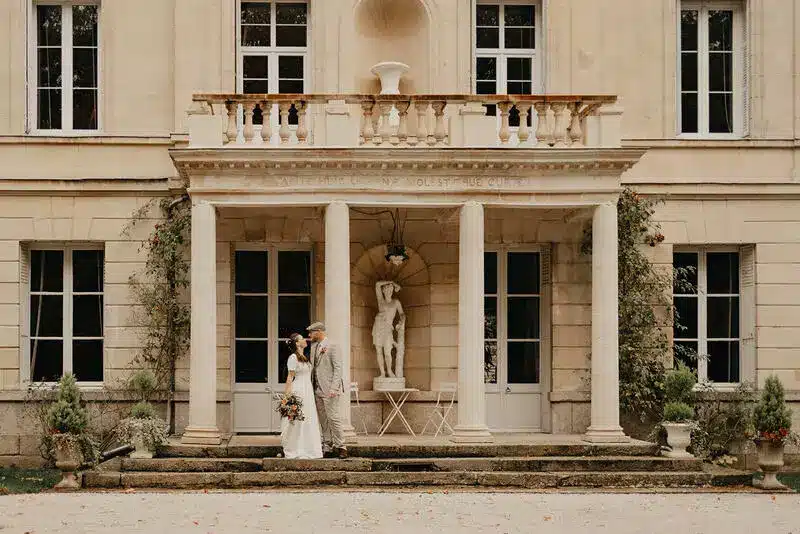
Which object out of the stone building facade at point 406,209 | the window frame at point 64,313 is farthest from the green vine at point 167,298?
the window frame at point 64,313

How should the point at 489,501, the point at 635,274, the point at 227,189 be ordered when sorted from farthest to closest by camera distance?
the point at 635,274
the point at 227,189
the point at 489,501

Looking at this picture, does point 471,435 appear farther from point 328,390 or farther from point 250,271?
point 250,271

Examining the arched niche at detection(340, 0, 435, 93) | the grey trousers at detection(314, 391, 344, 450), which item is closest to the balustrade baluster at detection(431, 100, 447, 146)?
the arched niche at detection(340, 0, 435, 93)

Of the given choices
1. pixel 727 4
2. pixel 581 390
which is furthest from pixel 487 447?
pixel 727 4

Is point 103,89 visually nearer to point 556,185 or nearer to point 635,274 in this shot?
point 556,185

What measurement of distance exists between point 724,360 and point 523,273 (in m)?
3.43

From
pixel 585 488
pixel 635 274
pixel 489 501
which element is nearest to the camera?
pixel 489 501

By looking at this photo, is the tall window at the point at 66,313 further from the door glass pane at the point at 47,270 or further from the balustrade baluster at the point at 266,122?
the balustrade baluster at the point at 266,122

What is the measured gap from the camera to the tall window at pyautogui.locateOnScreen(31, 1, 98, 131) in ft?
63.2

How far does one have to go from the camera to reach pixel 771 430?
16.4 metres

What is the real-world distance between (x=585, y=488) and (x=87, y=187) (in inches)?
341

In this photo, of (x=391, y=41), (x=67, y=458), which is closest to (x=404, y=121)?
(x=391, y=41)

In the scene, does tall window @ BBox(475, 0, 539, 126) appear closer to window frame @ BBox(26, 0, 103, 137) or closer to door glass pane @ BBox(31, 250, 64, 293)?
window frame @ BBox(26, 0, 103, 137)

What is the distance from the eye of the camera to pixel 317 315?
19.0 m
